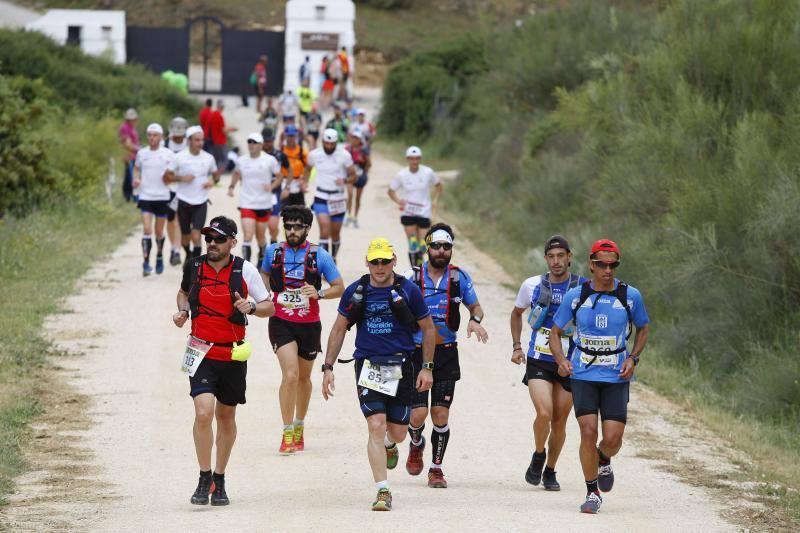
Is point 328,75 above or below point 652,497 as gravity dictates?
above

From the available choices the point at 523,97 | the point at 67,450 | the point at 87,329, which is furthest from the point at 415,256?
the point at 523,97

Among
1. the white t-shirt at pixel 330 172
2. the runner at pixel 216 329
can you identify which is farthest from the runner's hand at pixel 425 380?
the white t-shirt at pixel 330 172

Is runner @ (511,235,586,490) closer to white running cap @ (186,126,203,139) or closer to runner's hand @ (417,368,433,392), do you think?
runner's hand @ (417,368,433,392)

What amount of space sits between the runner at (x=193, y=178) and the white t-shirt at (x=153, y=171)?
17.8 inches

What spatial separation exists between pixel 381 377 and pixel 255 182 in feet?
30.9

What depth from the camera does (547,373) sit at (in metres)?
10.1

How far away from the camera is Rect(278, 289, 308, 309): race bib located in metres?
10.9

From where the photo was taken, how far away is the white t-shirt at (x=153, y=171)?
62.7 ft

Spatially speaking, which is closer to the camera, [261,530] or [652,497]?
[261,530]

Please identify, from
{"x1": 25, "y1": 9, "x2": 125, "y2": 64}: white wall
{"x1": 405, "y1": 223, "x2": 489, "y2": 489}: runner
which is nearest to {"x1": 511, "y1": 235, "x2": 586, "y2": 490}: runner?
{"x1": 405, "y1": 223, "x2": 489, "y2": 489}: runner

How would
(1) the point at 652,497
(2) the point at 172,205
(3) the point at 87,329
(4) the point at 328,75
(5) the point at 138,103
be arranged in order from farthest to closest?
→ (4) the point at 328,75 → (5) the point at 138,103 → (2) the point at 172,205 → (3) the point at 87,329 → (1) the point at 652,497

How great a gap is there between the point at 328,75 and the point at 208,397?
129 ft

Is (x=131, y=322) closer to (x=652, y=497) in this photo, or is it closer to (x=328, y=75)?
(x=652, y=497)

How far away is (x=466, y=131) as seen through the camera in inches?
1670
